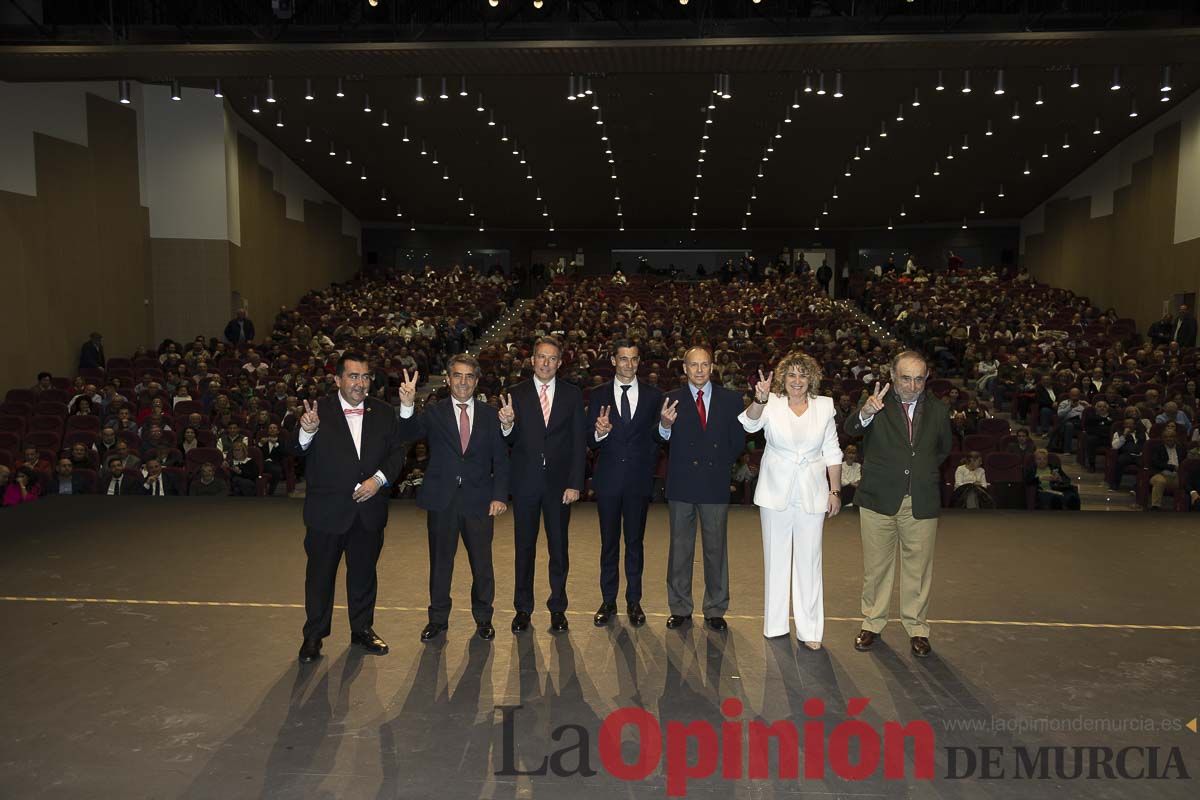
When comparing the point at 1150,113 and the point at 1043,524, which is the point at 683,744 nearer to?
the point at 1043,524

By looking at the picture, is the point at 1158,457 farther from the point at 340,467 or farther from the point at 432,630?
the point at 340,467

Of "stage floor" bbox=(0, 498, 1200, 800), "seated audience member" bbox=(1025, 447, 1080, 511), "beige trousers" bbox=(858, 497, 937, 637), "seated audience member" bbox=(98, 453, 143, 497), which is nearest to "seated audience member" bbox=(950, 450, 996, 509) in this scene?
"seated audience member" bbox=(1025, 447, 1080, 511)

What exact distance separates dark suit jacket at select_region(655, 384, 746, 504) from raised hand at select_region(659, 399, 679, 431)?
0.06 m

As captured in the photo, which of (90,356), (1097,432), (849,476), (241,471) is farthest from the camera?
(90,356)

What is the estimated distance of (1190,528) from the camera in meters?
6.46

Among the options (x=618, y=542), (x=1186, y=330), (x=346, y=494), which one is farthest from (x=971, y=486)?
(x=1186, y=330)

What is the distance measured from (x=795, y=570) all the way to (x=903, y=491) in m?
0.61

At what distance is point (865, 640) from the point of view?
14.1 feet

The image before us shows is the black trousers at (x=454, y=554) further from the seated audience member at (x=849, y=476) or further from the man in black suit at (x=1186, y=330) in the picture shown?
the man in black suit at (x=1186, y=330)

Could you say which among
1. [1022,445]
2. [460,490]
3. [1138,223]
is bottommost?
[1022,445]

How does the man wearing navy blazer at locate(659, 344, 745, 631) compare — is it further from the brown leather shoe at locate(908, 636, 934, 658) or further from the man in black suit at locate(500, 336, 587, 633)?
the brown leather shoe at locate(908, 636, 934, 658)

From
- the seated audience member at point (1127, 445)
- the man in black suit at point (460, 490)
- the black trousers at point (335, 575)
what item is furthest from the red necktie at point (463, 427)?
the seated audience member at point (1127, 445)

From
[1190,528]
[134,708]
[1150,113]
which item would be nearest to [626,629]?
[134,708]

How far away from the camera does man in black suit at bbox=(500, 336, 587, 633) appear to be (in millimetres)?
4512
